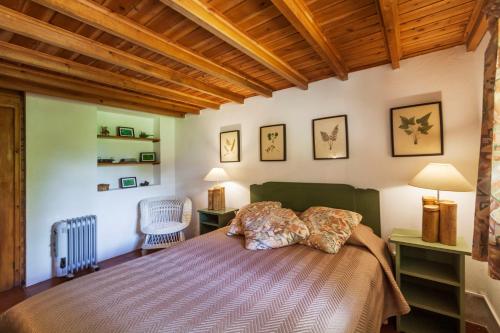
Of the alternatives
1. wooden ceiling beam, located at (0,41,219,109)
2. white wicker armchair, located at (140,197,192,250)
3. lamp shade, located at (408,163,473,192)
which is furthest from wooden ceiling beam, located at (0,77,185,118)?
lamp shade, located at (408,163,473,192)

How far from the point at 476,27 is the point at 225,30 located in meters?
1.78

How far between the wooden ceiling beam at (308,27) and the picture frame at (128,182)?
3.43 meters

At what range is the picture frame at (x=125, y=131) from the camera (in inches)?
145

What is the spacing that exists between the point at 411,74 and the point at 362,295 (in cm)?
202

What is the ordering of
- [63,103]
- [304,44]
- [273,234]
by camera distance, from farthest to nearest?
1. [63,103]
2. [273,234]
3. [304,44]

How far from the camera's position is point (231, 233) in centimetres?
243

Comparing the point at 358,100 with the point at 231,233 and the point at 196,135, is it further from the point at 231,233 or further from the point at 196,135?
the point at 196,135

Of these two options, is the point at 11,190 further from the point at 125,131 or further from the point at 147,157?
the point at 147,157

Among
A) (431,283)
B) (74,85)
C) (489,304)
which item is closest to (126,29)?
(74,85)

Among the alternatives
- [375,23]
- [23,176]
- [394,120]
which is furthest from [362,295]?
[23,176]

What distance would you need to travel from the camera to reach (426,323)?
1.81m

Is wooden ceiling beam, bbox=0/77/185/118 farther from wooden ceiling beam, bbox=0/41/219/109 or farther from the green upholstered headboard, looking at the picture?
the green upholstered headboard

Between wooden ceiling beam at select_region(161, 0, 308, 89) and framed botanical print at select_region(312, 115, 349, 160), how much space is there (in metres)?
0.72


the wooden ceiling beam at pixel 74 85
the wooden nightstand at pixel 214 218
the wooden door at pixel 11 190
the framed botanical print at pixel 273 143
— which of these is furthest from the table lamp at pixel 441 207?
the wooden door at pixel 11 190
